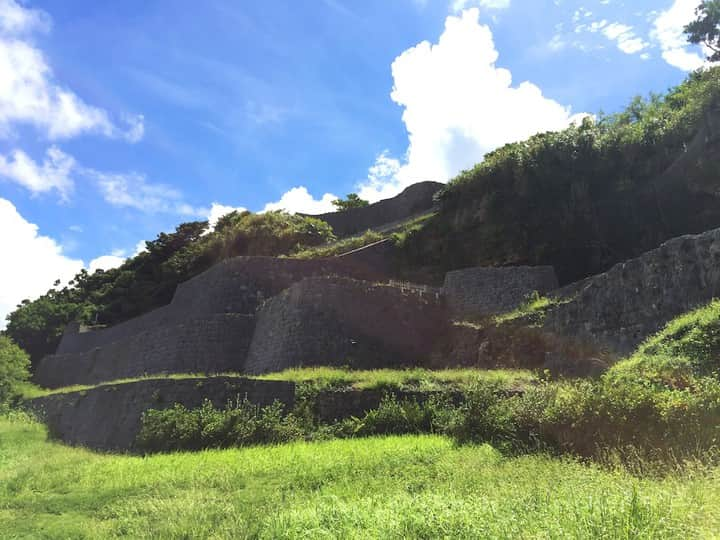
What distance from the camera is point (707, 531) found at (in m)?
3.83

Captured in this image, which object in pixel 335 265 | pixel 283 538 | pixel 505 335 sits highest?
pixel 335 265

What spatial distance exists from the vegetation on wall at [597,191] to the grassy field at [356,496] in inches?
599

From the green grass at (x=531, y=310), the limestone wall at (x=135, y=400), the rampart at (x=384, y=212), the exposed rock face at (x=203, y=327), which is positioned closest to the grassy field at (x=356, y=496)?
the limestone wall at (x=135, y=400)

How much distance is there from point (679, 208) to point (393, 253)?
46.3 feet

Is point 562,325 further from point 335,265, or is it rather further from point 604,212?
point 335,265

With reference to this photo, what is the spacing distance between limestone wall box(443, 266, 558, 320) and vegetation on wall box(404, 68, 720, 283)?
3538 millimetres

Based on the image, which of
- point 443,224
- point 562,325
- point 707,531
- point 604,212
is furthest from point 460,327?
point 707,531

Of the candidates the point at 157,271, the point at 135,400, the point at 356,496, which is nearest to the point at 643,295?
the point at 356,496

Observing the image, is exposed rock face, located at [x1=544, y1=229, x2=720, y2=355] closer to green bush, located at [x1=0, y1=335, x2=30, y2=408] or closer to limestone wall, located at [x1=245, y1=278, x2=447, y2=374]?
limestone wall, located at [x1=245, y1=278, x2=447, y2=374]

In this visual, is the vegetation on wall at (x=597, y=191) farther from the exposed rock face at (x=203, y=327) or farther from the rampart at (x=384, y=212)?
the rampart at (x=384, y=212)

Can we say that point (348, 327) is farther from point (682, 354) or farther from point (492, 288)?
point (682, 354)

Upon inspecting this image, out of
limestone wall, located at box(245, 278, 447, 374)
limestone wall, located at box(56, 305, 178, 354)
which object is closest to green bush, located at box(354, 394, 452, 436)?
limestone wall, located at box(245, 278, 447, 374)

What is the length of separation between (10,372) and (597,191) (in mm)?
32281

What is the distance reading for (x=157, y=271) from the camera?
4597 cm
